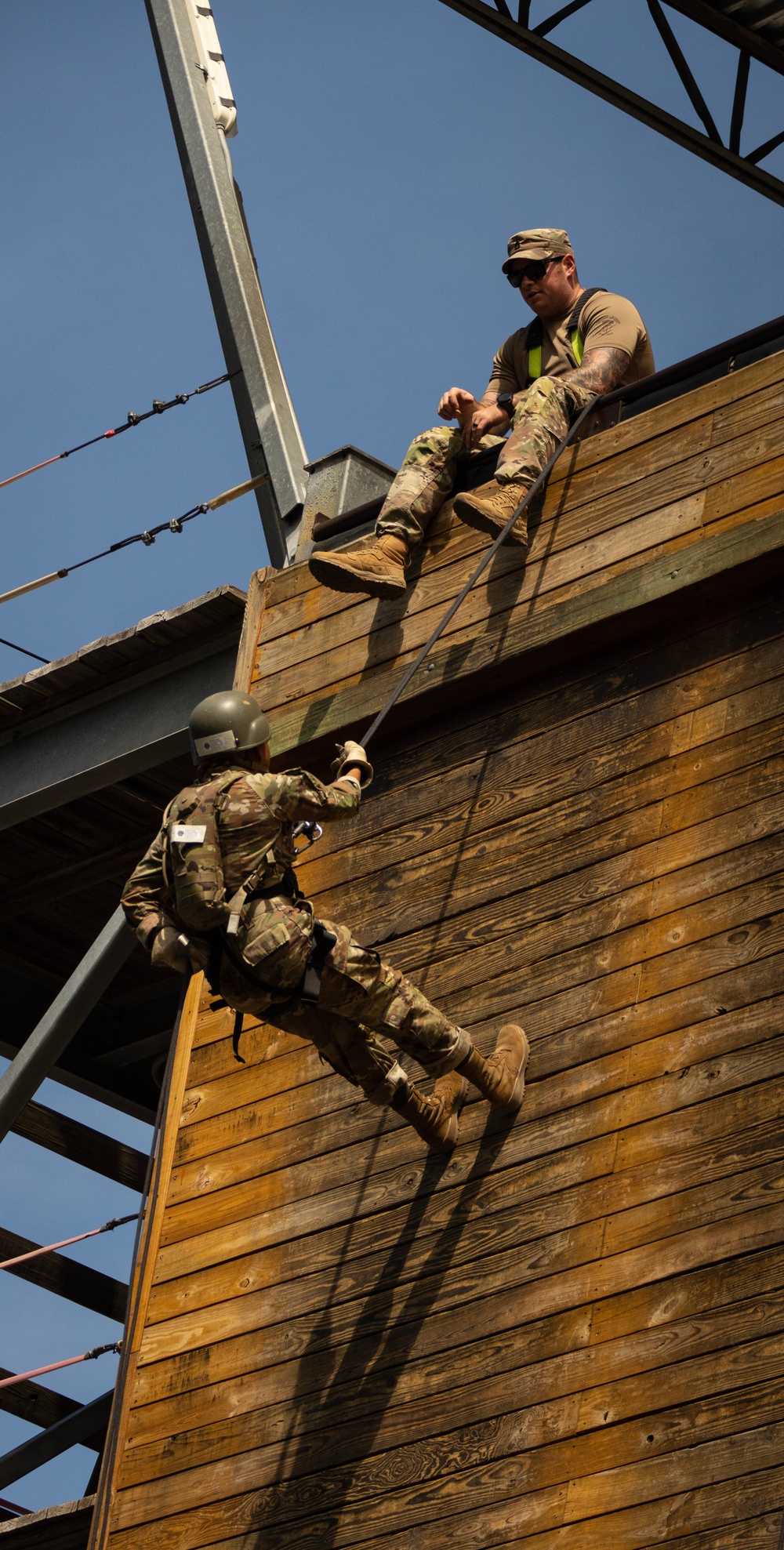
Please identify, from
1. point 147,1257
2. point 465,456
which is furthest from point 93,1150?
point 465,456

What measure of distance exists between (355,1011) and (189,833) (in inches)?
36.6

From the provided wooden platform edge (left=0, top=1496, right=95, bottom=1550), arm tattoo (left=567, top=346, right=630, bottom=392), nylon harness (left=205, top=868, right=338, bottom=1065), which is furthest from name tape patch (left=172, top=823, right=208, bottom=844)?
wooden platform edge (left=0, top=1496, right=95, bottom=1550)

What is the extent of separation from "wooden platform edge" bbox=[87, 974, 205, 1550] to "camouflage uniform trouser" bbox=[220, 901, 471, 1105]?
5.10ft

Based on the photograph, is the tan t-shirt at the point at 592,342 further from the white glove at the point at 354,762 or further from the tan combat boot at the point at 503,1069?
the tan combat boot at the point at 503,1069

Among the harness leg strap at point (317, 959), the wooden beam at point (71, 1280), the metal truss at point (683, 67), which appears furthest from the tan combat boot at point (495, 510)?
the wooden beam at point (71, 1280)

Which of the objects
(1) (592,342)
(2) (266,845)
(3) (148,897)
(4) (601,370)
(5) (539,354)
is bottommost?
(2) (266,845)

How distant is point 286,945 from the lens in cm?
752

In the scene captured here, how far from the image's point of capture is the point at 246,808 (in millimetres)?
7738

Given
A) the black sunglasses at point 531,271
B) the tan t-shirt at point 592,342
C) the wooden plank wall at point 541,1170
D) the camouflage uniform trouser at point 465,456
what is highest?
the black sunglasses at point 531,271

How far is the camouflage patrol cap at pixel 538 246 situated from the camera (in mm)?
10195

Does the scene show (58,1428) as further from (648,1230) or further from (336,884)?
(648,1230)

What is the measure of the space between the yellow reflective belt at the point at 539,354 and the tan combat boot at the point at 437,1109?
389cm

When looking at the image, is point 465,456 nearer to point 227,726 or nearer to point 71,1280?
point 227,726

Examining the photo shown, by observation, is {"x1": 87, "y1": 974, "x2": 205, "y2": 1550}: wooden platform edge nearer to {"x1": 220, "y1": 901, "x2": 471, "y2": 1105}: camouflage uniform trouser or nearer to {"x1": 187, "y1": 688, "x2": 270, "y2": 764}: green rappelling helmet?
{"x1": 220, "y1": 901, "x2": 471, "y2": 1105}: camouflage uniform trouser
